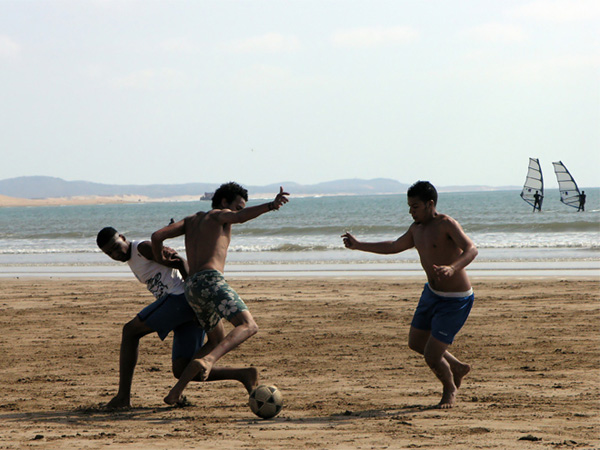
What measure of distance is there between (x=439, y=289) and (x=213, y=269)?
1.66m

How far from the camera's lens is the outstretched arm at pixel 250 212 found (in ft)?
16.1

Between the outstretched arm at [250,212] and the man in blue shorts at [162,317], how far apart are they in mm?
542

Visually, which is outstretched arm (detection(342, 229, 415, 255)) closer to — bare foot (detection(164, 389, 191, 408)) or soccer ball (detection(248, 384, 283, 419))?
soccer ball (detection(248, 384, 283, 419))

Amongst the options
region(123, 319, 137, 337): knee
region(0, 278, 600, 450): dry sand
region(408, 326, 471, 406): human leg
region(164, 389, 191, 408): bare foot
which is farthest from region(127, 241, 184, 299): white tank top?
region(408, 326, 471, 406): human leg

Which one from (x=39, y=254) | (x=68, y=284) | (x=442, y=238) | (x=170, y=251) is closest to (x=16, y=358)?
(x=170, y=251)

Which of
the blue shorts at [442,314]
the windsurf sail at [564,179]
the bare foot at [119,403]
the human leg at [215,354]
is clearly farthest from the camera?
the windsurf sail at [564,179]

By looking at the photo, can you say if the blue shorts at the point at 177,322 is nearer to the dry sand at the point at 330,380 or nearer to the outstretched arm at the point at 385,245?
the dry sand at the point at 330,380

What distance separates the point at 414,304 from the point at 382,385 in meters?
4.79

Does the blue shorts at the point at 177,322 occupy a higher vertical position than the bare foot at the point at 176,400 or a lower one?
higher

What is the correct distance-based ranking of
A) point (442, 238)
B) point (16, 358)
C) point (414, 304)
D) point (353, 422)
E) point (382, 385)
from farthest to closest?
point (414, 304), point (16, 358), point (382, 385), point (442, 238), point (353, 422)

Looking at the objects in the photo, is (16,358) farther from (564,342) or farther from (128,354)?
(564,342)

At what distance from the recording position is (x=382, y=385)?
6.20 meters

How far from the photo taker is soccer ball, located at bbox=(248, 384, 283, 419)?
5.10m

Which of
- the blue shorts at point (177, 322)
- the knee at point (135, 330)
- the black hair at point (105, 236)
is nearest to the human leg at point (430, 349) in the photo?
the blue shorts at point (177, 322)
